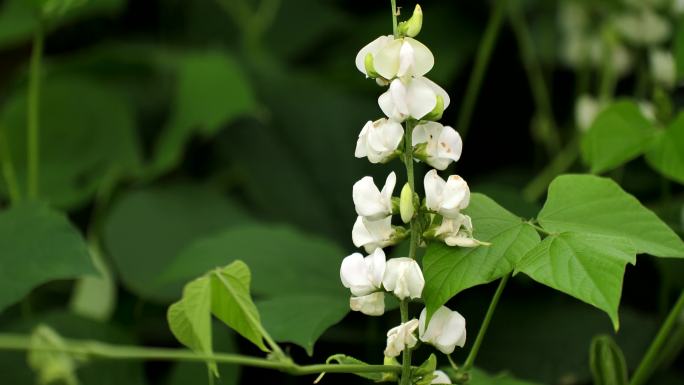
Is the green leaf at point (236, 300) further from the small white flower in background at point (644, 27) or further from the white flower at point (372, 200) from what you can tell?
the small white flower in background at point (644, 27)

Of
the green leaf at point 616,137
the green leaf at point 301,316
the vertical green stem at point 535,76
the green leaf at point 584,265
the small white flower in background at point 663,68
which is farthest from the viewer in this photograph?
the vertical green stem at point 535,76

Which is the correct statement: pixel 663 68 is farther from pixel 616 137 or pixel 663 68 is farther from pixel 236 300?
pixel 236 300

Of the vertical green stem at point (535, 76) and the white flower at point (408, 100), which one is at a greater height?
the white flower at point (408, 100)

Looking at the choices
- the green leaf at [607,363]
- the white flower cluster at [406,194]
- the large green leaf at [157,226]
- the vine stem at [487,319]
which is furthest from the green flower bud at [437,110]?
the large green leaf at [157,226]

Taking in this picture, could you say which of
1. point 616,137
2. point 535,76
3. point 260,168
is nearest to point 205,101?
point 260,168

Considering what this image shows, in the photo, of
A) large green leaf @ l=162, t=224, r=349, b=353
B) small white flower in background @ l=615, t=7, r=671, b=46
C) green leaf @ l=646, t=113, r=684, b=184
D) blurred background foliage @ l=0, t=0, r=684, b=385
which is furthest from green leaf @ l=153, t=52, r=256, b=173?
green leaf @ l=646, t=113, r=684, b=184

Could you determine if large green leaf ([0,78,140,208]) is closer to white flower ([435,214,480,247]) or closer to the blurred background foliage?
the blurred background foliage

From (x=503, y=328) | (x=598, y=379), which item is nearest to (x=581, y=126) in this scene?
(x=503, y=328)
